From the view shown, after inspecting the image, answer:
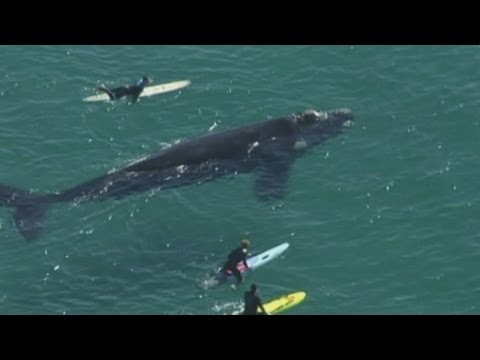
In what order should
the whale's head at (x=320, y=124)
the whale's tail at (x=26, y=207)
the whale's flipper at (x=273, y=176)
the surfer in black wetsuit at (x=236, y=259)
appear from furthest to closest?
the whale's head at (x=320, y=124) → the whale's flipper at (x=273, y=176) → the whale's tail at (x=26, y=207) → the surfer in black wetsuit at (x=236, y=259)

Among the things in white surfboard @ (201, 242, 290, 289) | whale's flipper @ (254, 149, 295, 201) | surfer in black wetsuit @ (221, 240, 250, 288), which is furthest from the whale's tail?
whale's flipper @ (254, 149, 295, 201)

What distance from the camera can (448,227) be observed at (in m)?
41.0

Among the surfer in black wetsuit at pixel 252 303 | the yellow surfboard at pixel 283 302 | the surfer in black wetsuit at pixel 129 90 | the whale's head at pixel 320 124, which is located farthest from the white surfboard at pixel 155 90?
the surfer in black wetsuit at pixel 252 303

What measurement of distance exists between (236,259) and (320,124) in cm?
1170

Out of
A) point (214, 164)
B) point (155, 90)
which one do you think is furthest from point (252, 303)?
point (155, 90)

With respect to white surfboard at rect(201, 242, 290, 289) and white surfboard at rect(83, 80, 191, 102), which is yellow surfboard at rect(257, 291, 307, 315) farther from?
white surfboard at rect(83, 80, 191, 102)

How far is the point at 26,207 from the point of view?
139 feet

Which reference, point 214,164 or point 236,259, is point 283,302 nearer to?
point 236,259

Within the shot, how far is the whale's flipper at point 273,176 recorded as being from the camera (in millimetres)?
43250

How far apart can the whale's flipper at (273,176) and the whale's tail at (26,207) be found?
28.9 ft

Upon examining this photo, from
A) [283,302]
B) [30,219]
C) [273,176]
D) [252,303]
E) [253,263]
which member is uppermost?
[30,219]

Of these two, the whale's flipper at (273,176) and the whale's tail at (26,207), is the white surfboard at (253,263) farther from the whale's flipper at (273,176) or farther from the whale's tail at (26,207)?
the whale's tail at (26,207)
